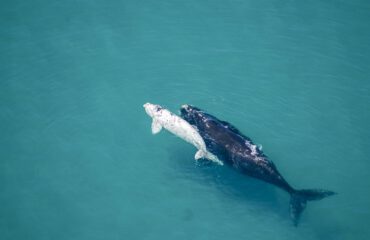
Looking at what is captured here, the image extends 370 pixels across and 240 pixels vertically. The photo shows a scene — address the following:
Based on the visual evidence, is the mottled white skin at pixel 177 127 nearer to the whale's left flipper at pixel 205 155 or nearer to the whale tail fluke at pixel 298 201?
the whale's left flipper at pixel 205 155

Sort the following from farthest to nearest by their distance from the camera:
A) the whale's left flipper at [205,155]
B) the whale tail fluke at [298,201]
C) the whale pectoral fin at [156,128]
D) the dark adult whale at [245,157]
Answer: the whale pectoral fin at [156,128]
the whale's left flipper at [205,155]
the dark adult whale at [245,157]
the whale tail fluke at [298,201]

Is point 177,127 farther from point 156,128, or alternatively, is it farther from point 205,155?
point 205,155

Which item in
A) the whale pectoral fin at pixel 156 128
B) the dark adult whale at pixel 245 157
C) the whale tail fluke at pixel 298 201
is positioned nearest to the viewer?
the whale tail fluke at pixel 298 201

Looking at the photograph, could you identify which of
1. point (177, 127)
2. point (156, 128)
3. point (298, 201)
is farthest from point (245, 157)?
point (156, 128)

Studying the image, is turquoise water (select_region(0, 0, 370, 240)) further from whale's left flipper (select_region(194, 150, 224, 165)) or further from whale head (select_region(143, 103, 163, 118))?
whale's left flipper (select_region(194, 150, 224, 165))

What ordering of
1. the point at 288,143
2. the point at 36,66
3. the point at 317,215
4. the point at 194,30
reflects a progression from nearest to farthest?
the point at 317,215 → the point at 288,143 → the point at 36,66 → the point at 194,30

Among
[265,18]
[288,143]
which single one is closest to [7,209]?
[288,143]

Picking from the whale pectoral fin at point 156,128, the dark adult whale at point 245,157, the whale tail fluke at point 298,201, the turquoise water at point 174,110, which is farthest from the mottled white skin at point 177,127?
the whale tail fluke at point 298,201

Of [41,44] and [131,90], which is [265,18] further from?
[41,44]
